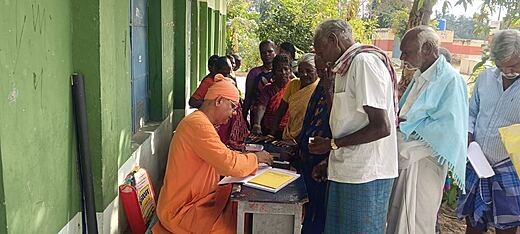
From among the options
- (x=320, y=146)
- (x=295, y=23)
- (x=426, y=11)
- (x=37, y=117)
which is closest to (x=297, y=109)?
(x=320, y=146)

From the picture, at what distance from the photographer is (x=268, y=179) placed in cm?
283

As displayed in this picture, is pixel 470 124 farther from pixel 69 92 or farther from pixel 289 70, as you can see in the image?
pixel 69 92

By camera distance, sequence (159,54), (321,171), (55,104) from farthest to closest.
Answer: (159,54)
(321,171)
(55,104)

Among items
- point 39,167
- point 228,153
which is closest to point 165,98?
point 228,153

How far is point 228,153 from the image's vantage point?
2.77 meters

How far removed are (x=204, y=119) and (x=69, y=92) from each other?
30.6 inches

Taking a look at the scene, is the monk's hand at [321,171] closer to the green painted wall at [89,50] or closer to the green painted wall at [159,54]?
the green painted wall at [89,50]

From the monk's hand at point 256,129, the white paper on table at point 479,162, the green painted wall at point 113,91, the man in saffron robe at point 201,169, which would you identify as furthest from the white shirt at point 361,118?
the monk's hand at point 256,129

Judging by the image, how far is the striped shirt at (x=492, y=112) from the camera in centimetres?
324

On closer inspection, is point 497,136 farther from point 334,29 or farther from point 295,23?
point 295,23

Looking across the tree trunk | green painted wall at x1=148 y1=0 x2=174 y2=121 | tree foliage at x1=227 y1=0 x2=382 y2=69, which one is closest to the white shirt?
green painted wall at x1=148 y1=0 x2=174 y2=121

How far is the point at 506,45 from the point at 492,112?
1.69 ft

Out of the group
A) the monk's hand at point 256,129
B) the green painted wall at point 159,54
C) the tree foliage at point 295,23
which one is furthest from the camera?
the tree foliage at point 295,23

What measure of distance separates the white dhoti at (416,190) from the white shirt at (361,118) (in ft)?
1.59
